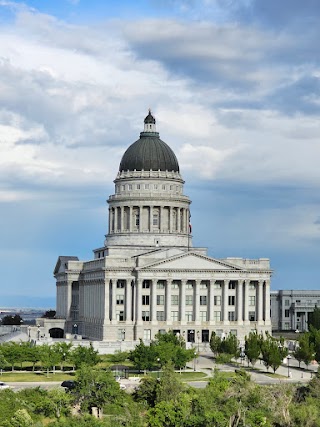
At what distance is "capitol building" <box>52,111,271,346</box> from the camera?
509 ft

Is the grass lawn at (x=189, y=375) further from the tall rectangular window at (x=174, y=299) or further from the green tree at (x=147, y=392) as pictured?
the tall rectangular window at (x=174, y=299)

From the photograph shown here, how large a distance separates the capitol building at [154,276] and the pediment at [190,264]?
0.14 m

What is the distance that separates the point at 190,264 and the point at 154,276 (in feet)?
18.1

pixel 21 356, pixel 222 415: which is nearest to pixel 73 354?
pixel 21 356

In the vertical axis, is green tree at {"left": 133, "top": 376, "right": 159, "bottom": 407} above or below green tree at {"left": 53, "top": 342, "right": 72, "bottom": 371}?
below

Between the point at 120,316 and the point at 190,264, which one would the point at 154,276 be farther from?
the point at 120,316

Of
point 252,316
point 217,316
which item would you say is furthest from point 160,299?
point 252,316

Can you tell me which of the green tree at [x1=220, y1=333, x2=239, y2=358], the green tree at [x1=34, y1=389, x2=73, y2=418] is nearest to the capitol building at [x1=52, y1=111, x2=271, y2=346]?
the green tree at [x1=220, y1=333, x2=239, y2=358]

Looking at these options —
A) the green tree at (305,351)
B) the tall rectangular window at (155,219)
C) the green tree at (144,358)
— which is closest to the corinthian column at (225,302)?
the tall rectangular window at (155,219)

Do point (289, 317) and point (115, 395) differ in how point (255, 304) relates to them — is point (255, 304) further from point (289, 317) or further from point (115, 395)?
point (115, 395)

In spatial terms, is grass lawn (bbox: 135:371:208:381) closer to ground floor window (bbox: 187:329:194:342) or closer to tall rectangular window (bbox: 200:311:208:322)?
ground floor window (bbox: 187:329:194:342)

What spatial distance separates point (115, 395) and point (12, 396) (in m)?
8.38

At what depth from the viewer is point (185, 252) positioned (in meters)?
157

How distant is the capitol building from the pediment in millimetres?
137
